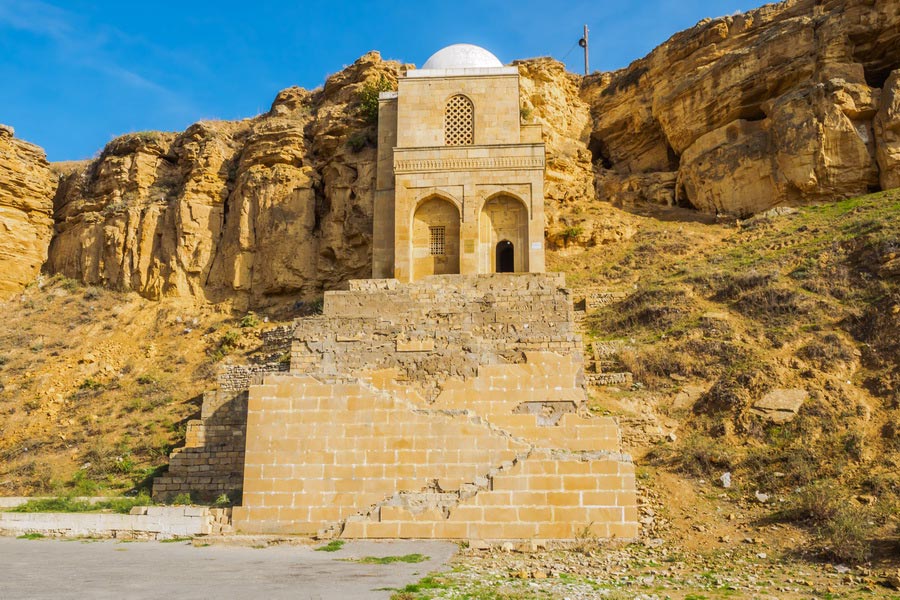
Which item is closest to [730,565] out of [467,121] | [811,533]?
[811,533]

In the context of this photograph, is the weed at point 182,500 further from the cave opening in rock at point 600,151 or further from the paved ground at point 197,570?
the cave opening in rock at point 600,151

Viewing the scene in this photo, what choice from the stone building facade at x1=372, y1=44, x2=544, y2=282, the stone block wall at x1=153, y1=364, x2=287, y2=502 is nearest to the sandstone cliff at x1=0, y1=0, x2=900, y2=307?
the stone building facade at x1=372, y1=44, x2=544, y2=282

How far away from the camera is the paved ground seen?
818 centimetres

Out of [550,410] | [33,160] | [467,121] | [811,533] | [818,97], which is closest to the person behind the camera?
[811,533]

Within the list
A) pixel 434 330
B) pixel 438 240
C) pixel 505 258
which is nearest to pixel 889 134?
pixel 505 258

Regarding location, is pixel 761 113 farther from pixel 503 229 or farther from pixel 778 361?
pixel 778 361

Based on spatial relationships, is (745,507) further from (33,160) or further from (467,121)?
(33,160)

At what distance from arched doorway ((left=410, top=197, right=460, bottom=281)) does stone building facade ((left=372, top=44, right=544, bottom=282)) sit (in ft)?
0.09

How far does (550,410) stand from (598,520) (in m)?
2.81

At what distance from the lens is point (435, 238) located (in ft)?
74.8

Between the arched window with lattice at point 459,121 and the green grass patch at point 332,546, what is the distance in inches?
535

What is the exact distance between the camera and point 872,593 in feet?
30.5

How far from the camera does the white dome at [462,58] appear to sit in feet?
80.8

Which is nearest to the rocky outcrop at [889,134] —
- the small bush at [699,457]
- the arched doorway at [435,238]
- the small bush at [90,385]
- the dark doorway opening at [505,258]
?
the dark doorway opening at [505,258]
